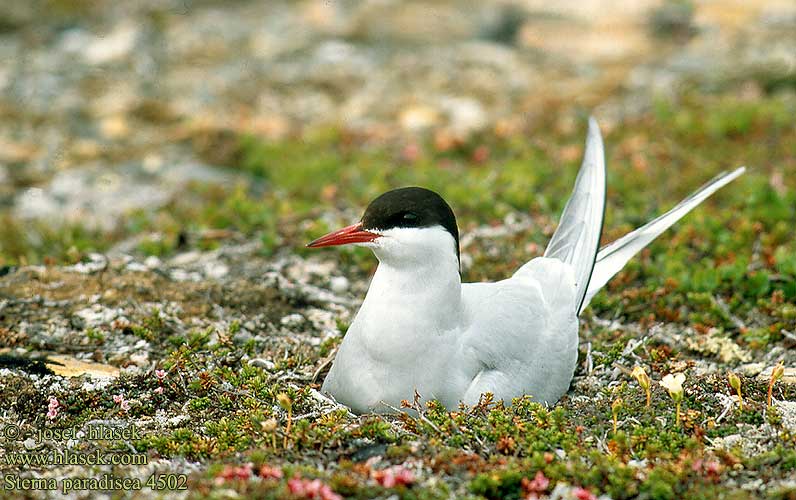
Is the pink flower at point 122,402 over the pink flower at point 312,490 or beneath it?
beneath

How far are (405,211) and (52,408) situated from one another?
1.86 metres

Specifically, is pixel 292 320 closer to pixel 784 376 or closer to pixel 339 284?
pixel 339 284

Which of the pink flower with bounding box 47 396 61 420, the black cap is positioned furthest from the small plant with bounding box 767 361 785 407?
the pink flower with bounding box 47 396 61 420

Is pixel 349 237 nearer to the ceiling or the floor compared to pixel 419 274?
nearer to the ceiling

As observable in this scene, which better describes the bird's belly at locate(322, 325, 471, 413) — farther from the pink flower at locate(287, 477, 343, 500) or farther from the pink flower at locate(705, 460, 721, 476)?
the pink flower at locate(705, 460, 721, 476)

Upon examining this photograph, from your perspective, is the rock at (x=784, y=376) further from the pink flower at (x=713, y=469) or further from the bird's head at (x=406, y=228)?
the bird's head at (x=406, y=228)

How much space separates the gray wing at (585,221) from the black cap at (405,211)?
1270 millimetres

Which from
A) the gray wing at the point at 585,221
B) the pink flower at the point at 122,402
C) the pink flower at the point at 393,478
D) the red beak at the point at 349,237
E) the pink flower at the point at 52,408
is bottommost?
the pink flower at the point at 122,402

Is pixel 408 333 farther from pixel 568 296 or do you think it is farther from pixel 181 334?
pixel 181 334

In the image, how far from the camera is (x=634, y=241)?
18.5 feet

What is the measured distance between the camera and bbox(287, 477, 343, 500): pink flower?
342cm

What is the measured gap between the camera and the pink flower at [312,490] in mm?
3416

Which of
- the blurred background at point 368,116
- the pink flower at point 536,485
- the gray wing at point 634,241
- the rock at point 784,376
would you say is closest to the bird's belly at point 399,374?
the pink flower at point 536,485

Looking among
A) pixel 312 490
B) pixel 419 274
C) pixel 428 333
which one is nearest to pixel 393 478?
pixel 312 490
